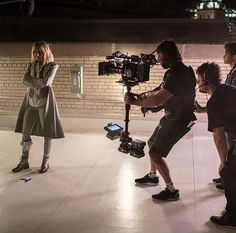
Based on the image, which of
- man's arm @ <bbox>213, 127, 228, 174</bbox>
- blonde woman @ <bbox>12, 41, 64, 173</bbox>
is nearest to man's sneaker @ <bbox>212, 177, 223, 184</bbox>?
man's arm @ <bbox>213, 127, 228, 174</bbox>

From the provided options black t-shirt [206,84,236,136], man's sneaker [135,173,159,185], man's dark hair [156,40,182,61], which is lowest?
man's sneaker [135,173,159,185]

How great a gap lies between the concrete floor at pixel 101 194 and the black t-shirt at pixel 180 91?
1.06 metres

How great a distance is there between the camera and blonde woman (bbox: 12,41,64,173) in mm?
5895

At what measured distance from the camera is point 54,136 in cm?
599

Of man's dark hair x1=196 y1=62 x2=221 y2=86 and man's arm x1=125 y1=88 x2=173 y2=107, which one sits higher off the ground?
man's dark hair x1=196 y1=62 x2=221 y2=86

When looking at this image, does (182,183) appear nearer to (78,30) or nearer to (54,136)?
(54,136)

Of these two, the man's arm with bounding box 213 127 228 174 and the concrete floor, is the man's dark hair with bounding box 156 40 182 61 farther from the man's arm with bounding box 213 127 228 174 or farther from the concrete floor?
the concrete floor

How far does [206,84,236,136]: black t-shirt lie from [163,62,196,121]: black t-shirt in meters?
0.44

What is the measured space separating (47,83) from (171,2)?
44.2 ft

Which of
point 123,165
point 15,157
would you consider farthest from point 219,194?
point 15,157

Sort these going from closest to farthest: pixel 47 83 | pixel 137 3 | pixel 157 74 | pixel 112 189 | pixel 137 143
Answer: pixel 137 143
pixel 112 189
pixel 47 83
pixel 157 74
pixel 137 3

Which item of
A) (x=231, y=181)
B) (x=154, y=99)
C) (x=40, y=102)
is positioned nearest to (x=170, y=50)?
(x=154, y=99)

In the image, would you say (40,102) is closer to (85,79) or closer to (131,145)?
(131,145)

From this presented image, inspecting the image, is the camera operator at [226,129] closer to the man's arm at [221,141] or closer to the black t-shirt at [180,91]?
the man's arm at [221,141]
